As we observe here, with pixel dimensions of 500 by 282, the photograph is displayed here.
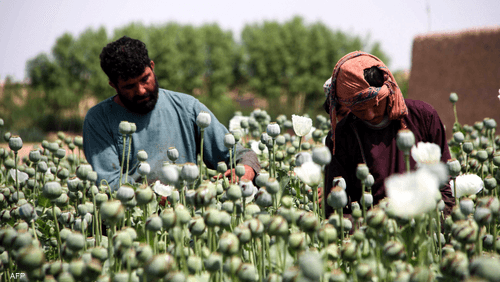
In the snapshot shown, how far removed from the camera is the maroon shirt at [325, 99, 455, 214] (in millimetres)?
2033

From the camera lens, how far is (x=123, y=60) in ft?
8.02

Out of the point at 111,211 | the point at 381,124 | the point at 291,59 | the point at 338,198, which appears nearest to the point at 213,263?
the point at 111,211

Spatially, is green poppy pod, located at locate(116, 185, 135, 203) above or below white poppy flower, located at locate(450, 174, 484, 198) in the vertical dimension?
above

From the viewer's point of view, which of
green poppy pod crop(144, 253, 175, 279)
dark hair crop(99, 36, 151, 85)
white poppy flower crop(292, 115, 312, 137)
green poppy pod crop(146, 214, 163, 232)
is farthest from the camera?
dark hair crop(99, 36, 151, 85)

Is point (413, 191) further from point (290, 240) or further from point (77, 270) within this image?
point (77, 270)

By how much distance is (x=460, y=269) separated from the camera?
0.80 meters

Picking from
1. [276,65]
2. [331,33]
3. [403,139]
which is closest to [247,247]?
[403,139]

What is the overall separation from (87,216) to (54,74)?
2812cm

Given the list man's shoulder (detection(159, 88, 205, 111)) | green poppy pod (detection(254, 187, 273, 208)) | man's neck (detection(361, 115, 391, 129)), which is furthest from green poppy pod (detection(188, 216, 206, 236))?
man's shoulder (detection(159, 88, 205, 111))

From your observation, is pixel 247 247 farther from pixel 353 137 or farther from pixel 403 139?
pixel 353 137

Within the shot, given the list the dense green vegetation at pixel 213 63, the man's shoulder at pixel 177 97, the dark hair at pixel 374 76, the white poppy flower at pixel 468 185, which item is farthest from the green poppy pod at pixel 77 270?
the dense green vegetation at pixel 213 63

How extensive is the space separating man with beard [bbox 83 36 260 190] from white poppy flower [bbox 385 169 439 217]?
169 centimetres

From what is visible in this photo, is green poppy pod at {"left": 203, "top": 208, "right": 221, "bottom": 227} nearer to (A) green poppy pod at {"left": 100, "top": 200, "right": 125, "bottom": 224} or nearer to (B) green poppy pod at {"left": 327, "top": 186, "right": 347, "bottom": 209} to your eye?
(A) green poppy pod at {"left": 100, "top": 200, "right": 125, "bottom": 224}

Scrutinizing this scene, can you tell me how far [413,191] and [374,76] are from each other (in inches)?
51.2
